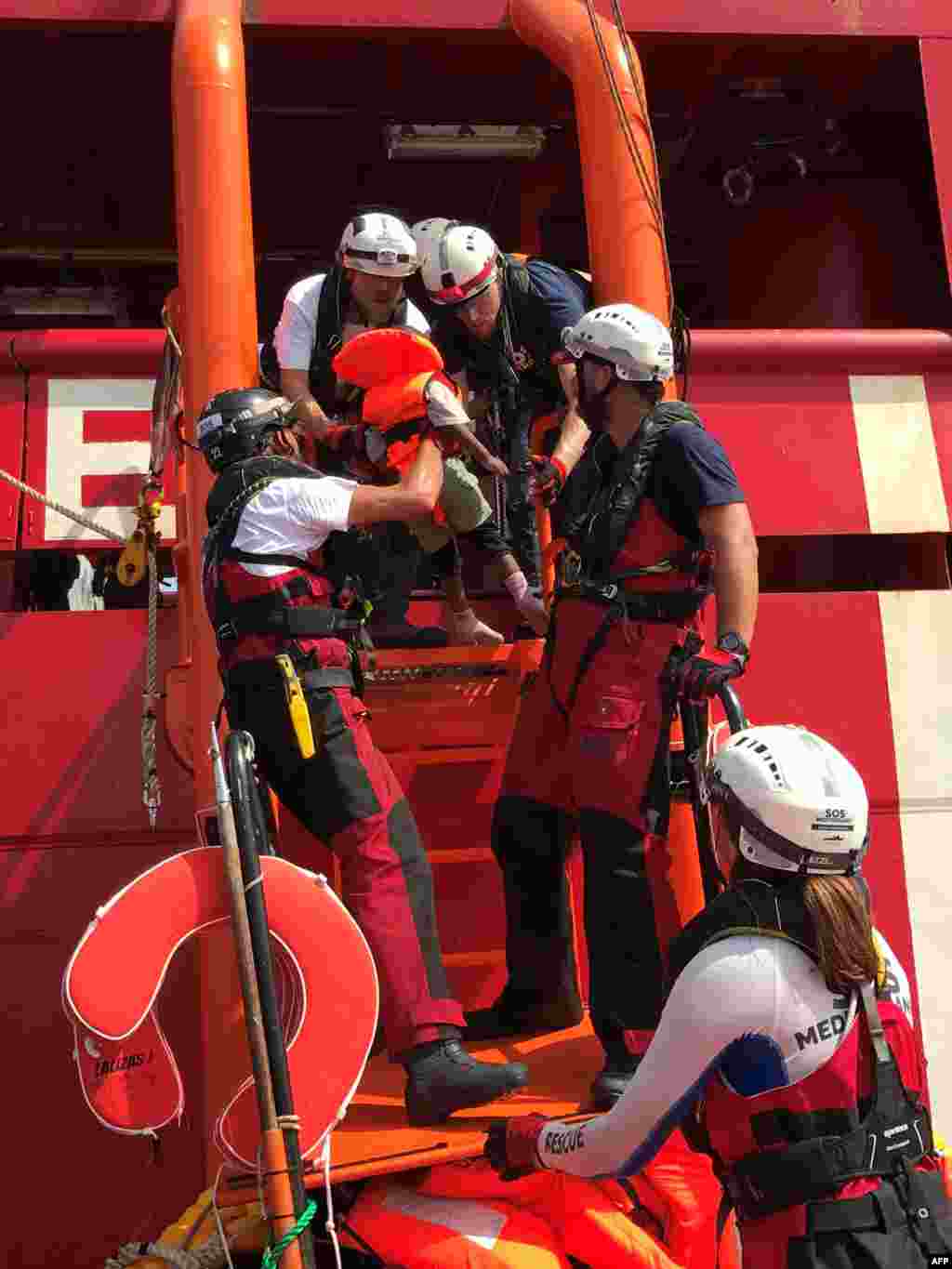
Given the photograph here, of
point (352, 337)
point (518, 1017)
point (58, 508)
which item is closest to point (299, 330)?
point (352, 337)

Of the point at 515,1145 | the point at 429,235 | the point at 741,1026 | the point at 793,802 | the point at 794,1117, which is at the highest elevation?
the point at 429,235

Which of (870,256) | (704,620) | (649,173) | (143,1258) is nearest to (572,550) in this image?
(704,620)

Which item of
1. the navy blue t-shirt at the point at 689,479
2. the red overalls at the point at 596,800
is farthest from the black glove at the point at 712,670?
the navy blue t-shirt at the point at 689,479

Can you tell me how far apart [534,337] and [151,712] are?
1640 mm

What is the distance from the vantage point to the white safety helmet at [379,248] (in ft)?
15.9

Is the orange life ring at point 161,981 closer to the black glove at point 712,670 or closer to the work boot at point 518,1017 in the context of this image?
the work boot at point 518,1017

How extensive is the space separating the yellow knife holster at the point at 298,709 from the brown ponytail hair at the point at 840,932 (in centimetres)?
142

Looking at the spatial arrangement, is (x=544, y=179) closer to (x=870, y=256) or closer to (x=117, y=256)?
(x=870, y=256)

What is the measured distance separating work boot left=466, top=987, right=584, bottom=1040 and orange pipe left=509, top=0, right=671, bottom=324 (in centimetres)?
209

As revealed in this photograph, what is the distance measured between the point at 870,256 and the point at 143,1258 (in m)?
5.72

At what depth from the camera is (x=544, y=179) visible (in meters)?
8.80

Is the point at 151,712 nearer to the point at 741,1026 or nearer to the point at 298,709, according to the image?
the point at 298,709

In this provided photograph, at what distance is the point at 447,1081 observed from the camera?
11.8ft

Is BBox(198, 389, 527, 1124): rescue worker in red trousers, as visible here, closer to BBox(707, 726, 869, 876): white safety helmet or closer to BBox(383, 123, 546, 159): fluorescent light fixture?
BBox(707, 726, 869, 876): white safety helmet
